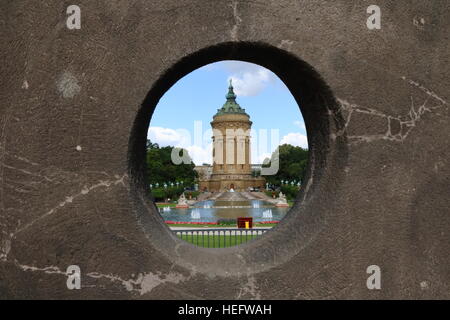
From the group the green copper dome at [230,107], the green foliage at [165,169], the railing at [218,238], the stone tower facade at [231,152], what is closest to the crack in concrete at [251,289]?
the railing at [218,238]

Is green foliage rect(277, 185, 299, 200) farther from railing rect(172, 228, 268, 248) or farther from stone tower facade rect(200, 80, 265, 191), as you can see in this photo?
railing rect(172, 228, 268, 248)

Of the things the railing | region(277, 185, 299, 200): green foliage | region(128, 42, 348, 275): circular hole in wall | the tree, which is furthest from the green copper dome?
region(128, 42, 348, 275): circular hole in wall

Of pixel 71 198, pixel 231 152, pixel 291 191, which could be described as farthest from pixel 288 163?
pixel 71 198

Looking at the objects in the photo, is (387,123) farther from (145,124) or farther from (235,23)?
(145,124)

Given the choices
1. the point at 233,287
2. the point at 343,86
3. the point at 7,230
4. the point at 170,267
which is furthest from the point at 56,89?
the point at 343,86

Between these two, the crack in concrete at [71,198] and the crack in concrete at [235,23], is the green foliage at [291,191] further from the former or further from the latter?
the crack in concrete at [71,198]

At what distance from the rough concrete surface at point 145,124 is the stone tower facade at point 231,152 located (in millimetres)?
55092

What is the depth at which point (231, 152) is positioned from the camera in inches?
2335

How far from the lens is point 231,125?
5862 centimetres

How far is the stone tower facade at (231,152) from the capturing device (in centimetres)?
5862

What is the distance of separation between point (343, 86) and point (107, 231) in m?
2.43

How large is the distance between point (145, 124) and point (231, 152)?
5608 centimetres
